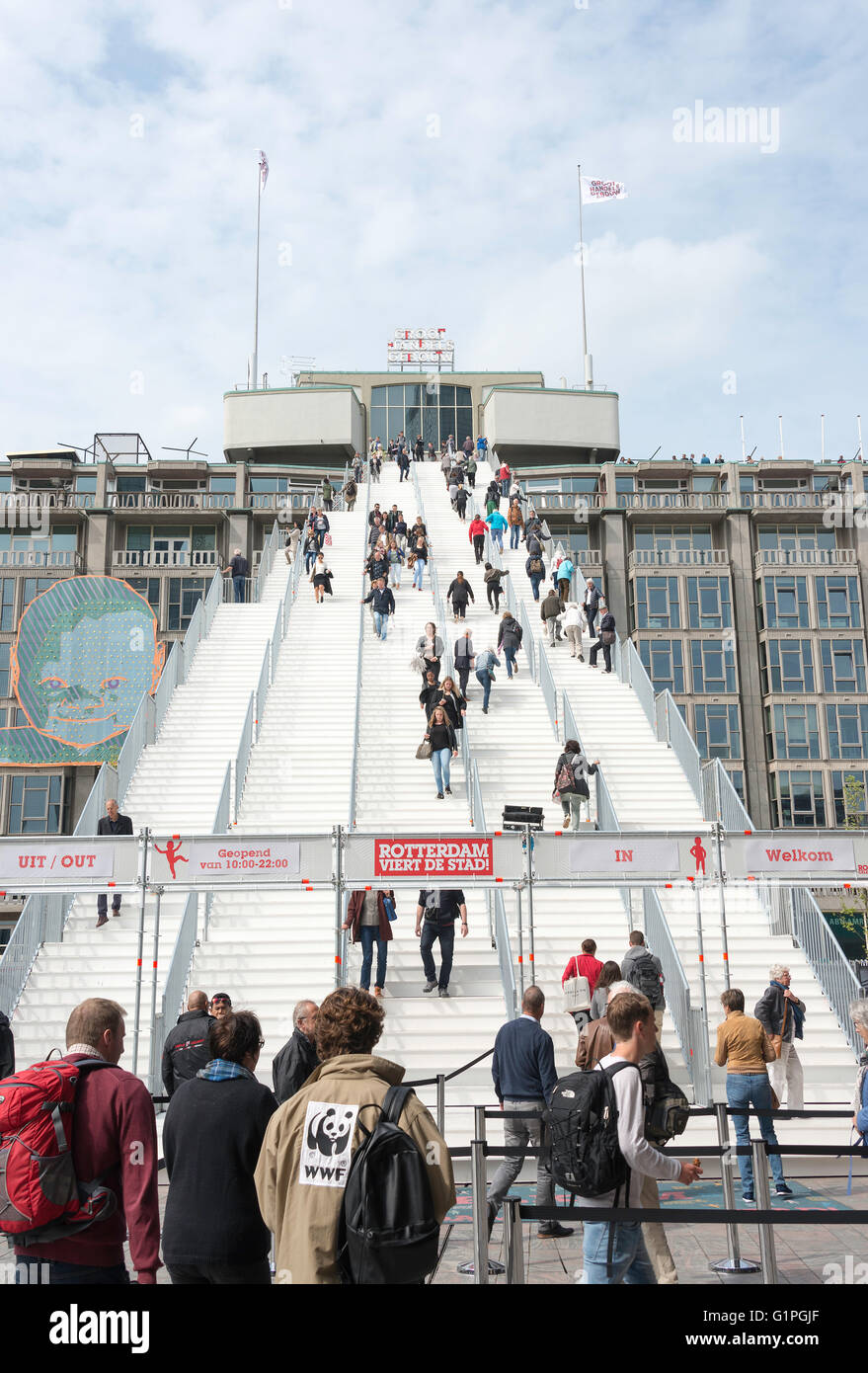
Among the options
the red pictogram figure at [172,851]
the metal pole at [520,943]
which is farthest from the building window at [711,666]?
the red pictogram figure at [172,851]

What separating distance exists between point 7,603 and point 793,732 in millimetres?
28681

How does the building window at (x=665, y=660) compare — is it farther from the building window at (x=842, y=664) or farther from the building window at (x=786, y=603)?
the building window at (x=842, y=664)

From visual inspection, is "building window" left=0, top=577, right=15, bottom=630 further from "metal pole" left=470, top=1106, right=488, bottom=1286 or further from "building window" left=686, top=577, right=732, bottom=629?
"metal pole" left=470, top=1106, right=488, bottom=1286

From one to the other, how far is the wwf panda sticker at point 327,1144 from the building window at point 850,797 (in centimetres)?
3635

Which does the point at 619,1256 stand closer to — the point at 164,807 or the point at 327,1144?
the point at 327,1144

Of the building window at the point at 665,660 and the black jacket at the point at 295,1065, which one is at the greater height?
the building window at the point at 665,660

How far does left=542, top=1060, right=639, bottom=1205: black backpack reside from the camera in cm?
508

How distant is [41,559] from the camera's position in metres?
46.6

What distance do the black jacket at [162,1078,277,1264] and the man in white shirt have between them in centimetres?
140

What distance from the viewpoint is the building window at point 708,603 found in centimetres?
4656

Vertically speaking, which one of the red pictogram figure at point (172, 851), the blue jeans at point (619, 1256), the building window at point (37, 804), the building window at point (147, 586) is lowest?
the blue jeans at point (619, 1256)

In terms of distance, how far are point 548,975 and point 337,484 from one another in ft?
139

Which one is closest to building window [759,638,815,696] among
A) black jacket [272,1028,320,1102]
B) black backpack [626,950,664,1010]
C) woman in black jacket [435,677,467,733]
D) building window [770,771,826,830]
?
building window [770,771,826,830]

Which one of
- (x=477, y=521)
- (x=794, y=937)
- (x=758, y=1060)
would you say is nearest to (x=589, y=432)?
(x=477, y=521)
